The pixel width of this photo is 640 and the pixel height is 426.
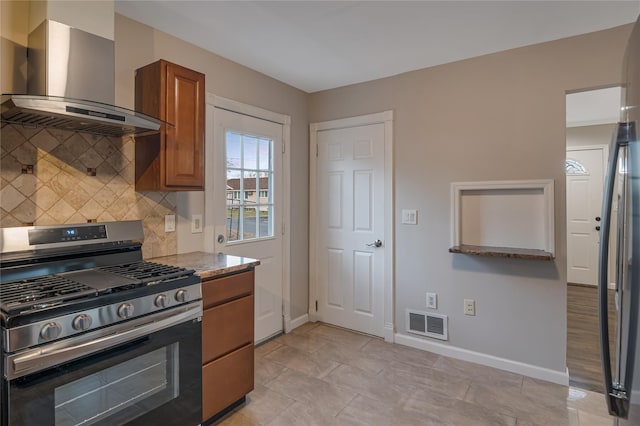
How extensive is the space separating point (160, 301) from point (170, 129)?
3.40ft

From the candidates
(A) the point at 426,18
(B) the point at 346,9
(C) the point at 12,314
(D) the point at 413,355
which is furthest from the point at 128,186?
(D) the point at 413,355

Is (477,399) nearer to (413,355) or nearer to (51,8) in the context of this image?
(413,355)

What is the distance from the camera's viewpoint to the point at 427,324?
10.00 ft

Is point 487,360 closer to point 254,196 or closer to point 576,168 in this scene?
point 254,196

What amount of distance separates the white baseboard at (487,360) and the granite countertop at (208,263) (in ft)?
5.72

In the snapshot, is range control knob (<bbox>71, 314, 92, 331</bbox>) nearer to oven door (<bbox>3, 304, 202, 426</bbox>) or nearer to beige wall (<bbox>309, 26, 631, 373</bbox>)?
oven door (<bbox>3, 304, 202, 426</bbox>)

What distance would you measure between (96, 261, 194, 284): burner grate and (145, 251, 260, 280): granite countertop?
0.42ft

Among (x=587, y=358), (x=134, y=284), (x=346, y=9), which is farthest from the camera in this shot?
(x=587, y=358)

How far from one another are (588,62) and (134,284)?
10.4ft

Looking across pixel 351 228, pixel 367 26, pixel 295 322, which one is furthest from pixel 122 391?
pixel 367 26

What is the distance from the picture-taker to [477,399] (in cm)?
230

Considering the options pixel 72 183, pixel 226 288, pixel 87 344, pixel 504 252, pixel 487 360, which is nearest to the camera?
pixel 87 344

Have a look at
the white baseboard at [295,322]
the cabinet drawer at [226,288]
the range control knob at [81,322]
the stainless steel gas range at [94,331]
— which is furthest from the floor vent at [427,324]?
the range control knob at [81,322]

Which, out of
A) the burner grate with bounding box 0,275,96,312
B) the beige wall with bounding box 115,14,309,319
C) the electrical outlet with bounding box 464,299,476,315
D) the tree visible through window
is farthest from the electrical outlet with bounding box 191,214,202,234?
the electrical outlet with bounding box 464,299,476,315
